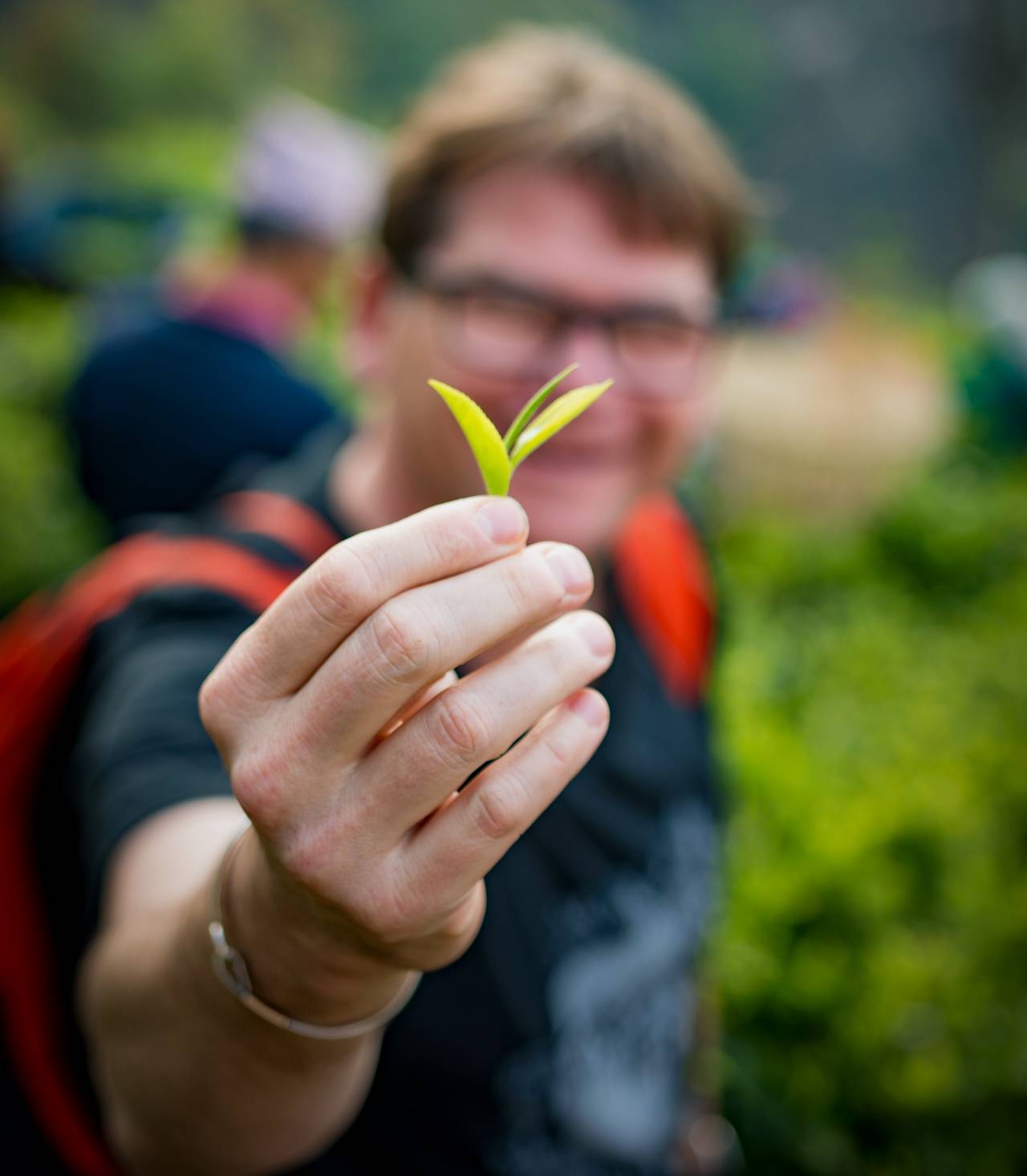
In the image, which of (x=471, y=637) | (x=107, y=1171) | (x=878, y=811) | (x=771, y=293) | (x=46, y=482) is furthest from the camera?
(x=771, y=293)

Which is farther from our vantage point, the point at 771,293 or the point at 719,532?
the point at 771,293

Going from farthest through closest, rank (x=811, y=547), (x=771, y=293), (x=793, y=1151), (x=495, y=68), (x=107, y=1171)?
(x=771, y=293), (x=811, y=547), (x=793, y=1151), (x=495, y=68), (x=107, y=1171)

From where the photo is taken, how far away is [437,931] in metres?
0.66

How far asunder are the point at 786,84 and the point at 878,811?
9.78m

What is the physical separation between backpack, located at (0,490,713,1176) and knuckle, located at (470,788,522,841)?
25.8 inches

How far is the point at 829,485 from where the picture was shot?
17.9ft

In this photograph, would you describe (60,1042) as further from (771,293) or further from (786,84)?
(786,84)

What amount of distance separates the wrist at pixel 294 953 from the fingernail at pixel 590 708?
22 centimetres

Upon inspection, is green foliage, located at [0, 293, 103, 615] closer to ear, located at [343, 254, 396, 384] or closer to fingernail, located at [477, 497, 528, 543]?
ear, located at [343, 254, 396, 384]

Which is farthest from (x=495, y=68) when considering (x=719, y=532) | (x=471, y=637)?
(x=719, y=532)

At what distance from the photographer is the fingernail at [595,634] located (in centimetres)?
65

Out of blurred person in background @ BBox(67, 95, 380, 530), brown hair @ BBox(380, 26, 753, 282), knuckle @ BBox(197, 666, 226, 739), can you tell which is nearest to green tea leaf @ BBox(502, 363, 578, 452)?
knuckle @ BBox(197, 666, 226, 739)

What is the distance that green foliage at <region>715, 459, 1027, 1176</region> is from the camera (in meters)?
2.07

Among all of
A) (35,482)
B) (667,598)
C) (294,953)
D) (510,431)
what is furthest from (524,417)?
(35,482)
